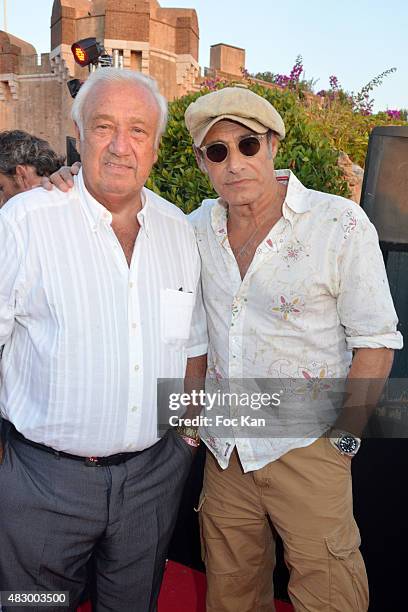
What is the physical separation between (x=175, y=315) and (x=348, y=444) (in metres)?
0.69

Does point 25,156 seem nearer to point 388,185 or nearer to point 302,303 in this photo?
point 388,185

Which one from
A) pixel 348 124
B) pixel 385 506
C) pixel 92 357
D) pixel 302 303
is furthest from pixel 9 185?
pixel 348 124

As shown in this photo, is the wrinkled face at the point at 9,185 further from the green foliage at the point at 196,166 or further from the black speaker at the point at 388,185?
the black speaker at the point at 388,185

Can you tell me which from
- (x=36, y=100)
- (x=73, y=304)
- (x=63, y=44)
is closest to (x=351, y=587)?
(x=73, y=304)

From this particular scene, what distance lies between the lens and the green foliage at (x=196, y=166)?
173 inches

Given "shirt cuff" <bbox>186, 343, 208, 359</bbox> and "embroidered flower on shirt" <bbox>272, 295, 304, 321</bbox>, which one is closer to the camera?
"embroidered flower on shirt" <bbox>272, 295, 304, 321</bbox>

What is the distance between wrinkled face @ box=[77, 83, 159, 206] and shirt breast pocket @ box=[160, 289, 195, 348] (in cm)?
34

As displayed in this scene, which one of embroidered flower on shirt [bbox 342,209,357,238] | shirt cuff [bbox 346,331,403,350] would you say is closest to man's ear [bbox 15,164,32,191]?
embroidered flower on shirt [bbox 342,209,357,238]

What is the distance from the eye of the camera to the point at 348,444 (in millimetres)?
1766

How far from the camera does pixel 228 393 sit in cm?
187

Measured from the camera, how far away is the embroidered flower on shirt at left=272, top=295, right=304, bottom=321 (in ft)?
5.68

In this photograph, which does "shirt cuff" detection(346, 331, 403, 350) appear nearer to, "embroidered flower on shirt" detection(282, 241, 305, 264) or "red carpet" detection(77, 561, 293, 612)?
"embroidered flower on shirt" detection(282, 241, 305, 264)

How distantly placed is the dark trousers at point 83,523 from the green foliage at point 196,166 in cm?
288

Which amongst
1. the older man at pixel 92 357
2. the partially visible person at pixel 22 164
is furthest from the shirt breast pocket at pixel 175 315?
the partially visible person at pixel 22 164
